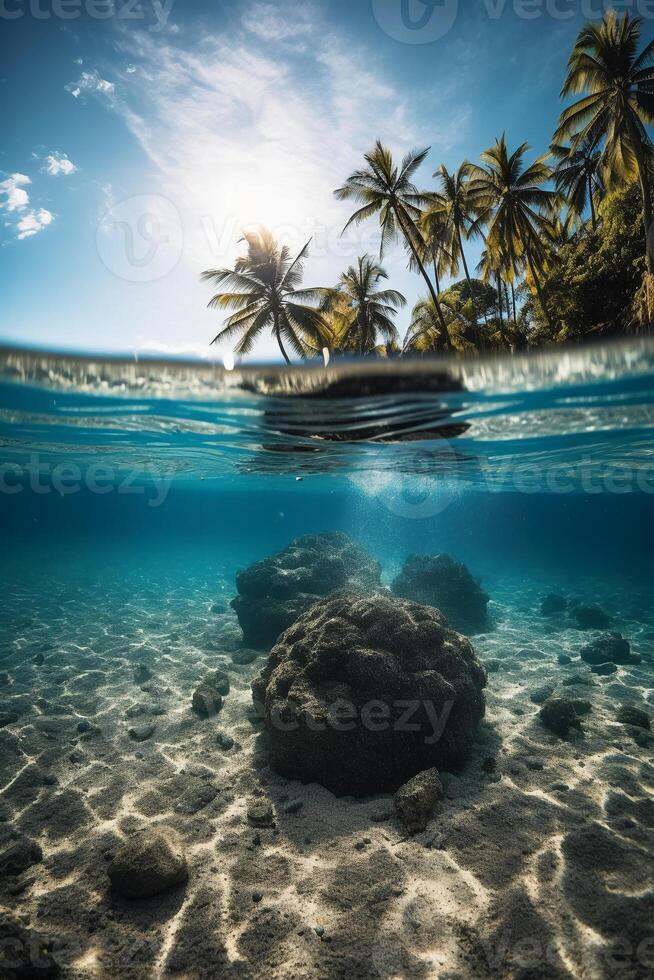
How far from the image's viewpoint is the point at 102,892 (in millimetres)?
4727

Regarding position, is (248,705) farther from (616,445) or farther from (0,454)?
(0,454)

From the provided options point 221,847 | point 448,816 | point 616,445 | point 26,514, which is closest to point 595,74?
point 616,445

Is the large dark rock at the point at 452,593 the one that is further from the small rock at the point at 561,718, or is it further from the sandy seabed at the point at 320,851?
the small rock at the point at 561,718

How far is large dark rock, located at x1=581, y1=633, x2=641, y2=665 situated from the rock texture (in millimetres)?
11503

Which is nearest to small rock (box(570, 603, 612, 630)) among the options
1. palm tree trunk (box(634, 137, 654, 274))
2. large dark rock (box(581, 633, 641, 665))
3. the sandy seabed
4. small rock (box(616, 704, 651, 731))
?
large dark rock (box(581, 633, 641, 665))

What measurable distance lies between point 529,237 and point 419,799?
24511mm

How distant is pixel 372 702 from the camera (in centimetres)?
665

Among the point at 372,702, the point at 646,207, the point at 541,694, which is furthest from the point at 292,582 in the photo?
the point at 646,207

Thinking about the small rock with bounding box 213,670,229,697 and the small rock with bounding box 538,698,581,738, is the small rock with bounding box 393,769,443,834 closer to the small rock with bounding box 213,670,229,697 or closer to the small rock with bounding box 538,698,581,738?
the small rock with bounding box 538,698,581,738

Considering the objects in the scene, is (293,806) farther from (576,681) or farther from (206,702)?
(576,681)

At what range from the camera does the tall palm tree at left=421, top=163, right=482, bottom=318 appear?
22406mm

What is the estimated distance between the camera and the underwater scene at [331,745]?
4195mm

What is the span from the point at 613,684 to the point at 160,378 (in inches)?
518

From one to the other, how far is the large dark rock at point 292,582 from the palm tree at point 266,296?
401 inches
